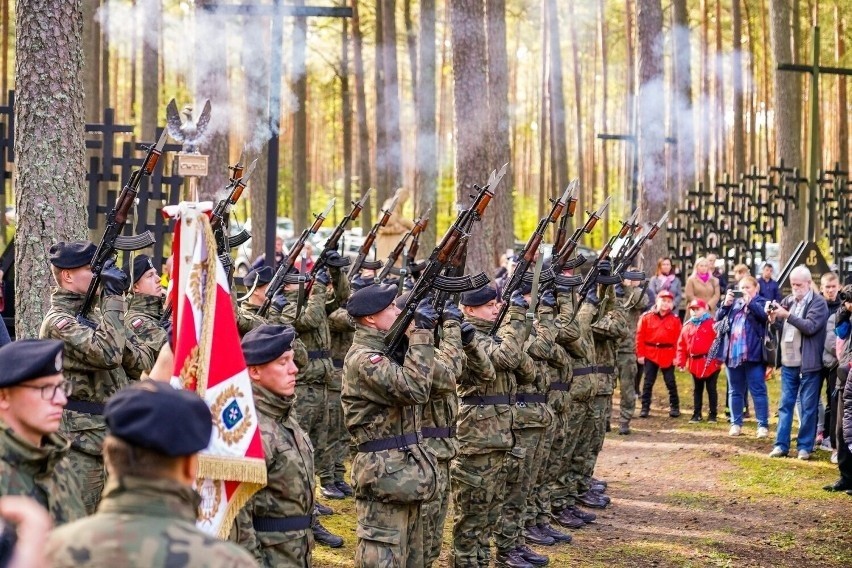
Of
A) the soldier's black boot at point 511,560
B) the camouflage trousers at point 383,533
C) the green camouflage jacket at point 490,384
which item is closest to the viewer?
the camouflage trousers at point 383,533

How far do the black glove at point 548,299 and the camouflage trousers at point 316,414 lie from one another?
2090 mm

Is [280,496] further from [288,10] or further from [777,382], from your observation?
[777,382]

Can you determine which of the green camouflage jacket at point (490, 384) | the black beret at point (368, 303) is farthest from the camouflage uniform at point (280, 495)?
the green camouflage jacket at point (490, 384)

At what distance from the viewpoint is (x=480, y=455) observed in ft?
25.3

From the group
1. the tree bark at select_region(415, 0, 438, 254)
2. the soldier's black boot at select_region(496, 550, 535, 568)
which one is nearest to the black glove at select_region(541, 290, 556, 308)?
the soldier's black boot at select_region(496, 550, 535, 568)

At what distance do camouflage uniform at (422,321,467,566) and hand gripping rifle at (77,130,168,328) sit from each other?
2.01 metres

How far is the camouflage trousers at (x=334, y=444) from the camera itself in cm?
1003

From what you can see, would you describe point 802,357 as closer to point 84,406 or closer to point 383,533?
point 383,533

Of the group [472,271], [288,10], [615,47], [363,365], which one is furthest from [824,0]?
[363,365]

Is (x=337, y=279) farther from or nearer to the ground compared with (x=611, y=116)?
nearer to the ground

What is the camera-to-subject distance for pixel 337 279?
10.0 meters

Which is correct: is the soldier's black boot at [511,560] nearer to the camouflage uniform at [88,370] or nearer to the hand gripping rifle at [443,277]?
the hand gripping rifle at [443,277]

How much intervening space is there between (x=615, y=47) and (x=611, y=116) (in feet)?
45.1

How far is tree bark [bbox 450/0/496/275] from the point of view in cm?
1413
